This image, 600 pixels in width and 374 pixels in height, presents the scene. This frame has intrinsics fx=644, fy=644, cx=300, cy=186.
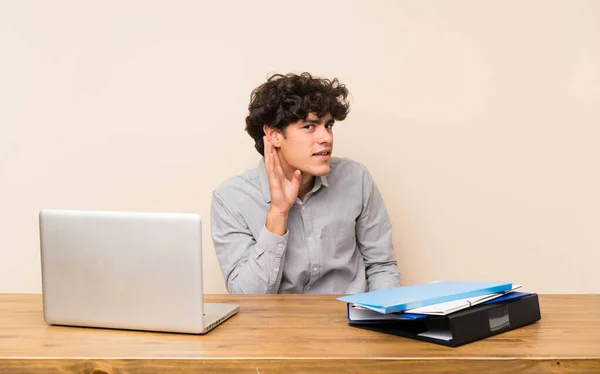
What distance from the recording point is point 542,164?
2.75 m

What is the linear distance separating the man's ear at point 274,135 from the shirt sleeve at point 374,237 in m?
0.33

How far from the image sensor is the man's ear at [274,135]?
7.45ft

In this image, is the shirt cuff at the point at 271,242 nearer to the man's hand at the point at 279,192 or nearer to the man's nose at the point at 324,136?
the man's hand at the point at 279,192

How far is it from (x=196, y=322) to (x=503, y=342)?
1.92 feet

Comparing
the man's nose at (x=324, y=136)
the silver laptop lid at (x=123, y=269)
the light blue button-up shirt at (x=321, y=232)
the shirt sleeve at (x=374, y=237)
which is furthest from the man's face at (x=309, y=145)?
the silver laptop lid at (x=123, y=269)

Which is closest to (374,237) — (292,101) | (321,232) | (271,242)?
(321,232)

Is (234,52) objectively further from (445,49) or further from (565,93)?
(565,93)

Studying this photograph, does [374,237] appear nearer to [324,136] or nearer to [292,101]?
[324,136]

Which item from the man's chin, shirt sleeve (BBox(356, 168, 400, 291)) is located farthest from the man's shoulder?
shirt sleeve (BBox(356, 168, 400, 291))

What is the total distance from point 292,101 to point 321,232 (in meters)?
0.46

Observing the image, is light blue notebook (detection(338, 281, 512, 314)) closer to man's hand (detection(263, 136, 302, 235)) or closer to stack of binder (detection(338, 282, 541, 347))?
stack of binder (detection(338, 282, 541, 347))

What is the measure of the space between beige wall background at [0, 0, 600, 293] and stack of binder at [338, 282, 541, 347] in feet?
4.65

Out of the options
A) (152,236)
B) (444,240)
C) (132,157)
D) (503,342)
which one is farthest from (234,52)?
(503,342)

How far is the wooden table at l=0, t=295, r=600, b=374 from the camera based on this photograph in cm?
110
